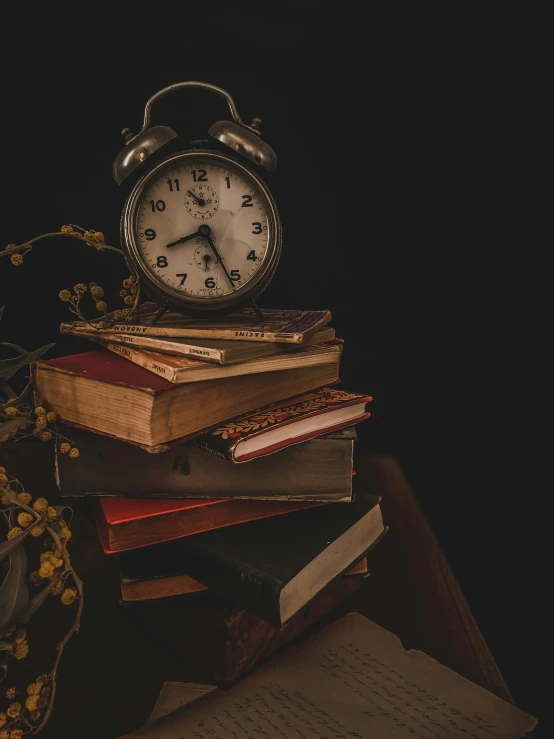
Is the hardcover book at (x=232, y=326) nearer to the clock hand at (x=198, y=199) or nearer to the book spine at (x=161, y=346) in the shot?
the book spine at (x=161, y=346)

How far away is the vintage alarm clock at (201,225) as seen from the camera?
99 cm

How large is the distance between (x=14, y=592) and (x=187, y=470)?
0.30 metres

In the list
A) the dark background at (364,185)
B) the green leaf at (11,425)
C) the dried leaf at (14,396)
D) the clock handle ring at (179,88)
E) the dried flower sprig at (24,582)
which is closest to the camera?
the dried flower sprig at (24,582)

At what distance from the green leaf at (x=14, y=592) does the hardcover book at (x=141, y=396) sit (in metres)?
0.21

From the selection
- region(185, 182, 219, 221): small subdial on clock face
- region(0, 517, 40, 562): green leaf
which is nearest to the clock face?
region(185, 182, 219, 221): small subdial on clock face

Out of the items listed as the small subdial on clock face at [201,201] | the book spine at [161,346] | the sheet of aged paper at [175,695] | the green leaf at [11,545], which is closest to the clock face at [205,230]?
the small subdial on clock face at [201,201]

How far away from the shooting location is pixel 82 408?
3.00ft

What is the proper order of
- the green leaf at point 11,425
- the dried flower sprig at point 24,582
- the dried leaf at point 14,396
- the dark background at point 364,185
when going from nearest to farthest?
the dried flower sprig at point 24,582 → the green leaf at point 11,425 → the dried leaf at point 14,396 → the dark background at point 364,185

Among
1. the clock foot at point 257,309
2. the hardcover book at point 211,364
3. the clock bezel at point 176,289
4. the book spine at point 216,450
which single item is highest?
the clock bezel at point 176,289

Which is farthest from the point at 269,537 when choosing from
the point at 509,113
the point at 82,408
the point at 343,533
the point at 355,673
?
the point at 509,113

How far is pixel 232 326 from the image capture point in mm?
974

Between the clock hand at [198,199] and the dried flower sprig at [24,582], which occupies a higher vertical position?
the clock hand at [198,199]

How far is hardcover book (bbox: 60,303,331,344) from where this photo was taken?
36.2 inches

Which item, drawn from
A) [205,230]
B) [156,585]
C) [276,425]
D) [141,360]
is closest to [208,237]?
[205,230]
